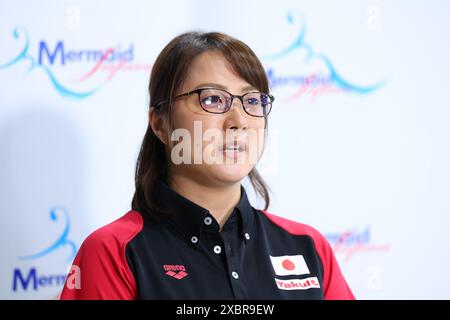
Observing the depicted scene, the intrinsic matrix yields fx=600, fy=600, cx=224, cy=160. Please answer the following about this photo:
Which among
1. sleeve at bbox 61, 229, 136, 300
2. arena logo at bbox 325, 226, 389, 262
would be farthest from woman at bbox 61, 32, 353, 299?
arena logo at bbox 325, 226, 389, 262

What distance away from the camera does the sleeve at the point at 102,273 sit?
3.43 feet

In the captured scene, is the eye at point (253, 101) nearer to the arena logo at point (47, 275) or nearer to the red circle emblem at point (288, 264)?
the red circle emblem at point (288, 264)

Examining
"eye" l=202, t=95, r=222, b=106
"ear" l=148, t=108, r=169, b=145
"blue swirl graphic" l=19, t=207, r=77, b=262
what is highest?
"eye" l=202, t=95, r=222, b=106

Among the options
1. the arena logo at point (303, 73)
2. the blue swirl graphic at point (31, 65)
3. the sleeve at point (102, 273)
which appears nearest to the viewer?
the sleeve at point (102, 273)

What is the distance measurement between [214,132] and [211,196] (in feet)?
0.44

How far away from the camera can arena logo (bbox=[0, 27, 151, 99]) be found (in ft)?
5.18

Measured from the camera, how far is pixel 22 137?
5.20 feet

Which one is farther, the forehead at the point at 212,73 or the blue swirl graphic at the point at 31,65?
the blue swirl graphic at the point at 31,65

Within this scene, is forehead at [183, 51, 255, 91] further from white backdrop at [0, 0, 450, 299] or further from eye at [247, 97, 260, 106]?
white backdrop at [0, 0, 450, 299]

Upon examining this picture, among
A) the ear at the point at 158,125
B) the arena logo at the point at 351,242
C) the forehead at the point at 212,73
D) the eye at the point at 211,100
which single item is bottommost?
the arena logo at the point at 351,242

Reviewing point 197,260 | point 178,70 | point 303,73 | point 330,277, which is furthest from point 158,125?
point 303,73

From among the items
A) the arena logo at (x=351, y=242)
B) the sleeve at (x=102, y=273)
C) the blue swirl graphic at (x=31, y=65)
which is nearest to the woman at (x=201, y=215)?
the sleeve at (x=102, y=273)

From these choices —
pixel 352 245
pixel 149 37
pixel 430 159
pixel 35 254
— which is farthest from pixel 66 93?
pixel 430 159

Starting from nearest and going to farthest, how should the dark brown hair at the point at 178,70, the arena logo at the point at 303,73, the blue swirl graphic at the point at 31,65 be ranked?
the dark brown hair at the point at 178,70, the blue swirl graphic at the point at 31,65, the arena logo at the point at 303,73
